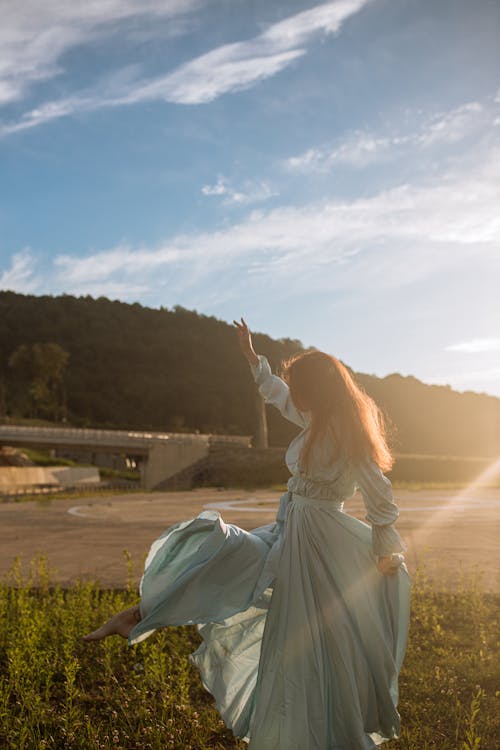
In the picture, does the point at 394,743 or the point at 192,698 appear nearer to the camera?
the point at 394,743

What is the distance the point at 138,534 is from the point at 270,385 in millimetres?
6953

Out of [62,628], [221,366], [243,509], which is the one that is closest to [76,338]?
[221,366]

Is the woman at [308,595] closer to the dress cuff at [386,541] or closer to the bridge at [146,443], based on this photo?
the dress cuff at [386,541]

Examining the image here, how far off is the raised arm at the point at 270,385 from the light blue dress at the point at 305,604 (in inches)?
12.7

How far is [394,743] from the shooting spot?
126 inches

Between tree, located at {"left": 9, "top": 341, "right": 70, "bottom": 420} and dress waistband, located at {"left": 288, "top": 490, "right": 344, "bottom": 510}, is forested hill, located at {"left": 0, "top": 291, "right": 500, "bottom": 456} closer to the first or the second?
tree, located at {"left": 9, "top": 341, "right": 70, "bottom": 420}

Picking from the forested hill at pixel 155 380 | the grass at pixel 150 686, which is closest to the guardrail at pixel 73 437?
the forested hill at pixel 155 380

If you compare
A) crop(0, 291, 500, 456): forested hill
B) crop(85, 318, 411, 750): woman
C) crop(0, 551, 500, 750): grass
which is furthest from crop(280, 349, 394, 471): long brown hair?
crop(0, 291, 500, 456): forested hill

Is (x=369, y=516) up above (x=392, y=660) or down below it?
above

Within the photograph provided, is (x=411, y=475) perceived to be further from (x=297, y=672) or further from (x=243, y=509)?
(x=297, y=672)

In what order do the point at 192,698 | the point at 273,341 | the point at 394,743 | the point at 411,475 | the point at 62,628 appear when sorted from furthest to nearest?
the point at 273,341, the point at 411,475, the point at 62,628, the point at 192,698, the point at 394,743

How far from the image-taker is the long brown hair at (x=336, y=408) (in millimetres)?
2912

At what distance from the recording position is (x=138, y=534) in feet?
32.4

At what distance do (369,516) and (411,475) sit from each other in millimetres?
36027
